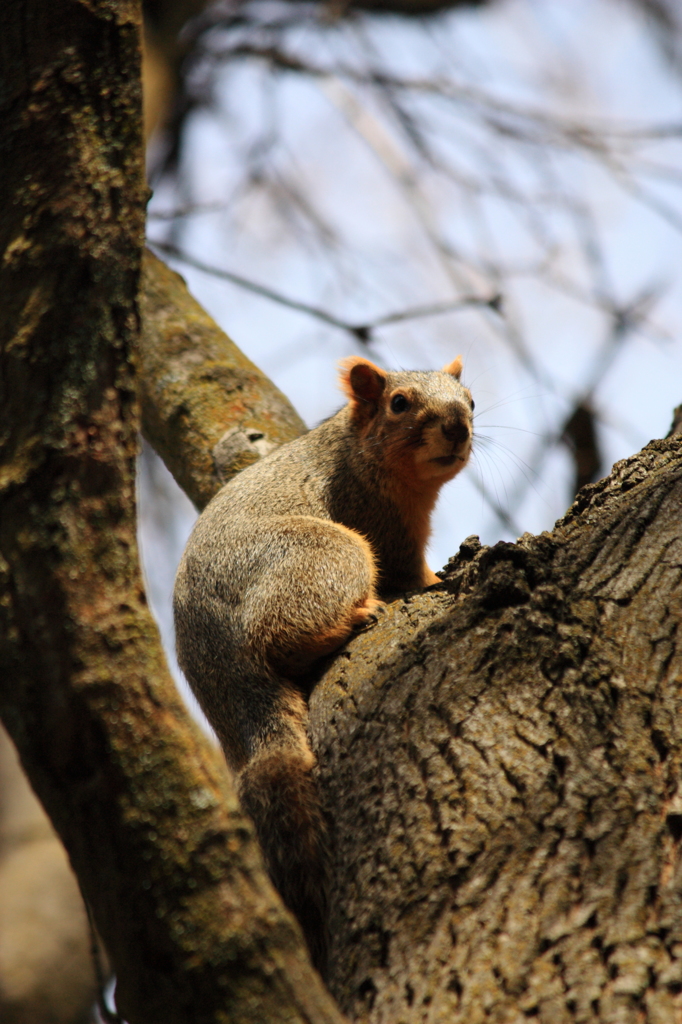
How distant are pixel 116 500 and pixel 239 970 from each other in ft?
2.74

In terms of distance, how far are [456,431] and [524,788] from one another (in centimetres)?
244

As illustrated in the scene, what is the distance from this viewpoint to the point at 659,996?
1649mm

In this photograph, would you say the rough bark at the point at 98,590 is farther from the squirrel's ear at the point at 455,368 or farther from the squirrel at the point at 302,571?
the squirrel's ear at the point at 455,368

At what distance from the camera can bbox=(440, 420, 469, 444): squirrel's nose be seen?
4.30 meters

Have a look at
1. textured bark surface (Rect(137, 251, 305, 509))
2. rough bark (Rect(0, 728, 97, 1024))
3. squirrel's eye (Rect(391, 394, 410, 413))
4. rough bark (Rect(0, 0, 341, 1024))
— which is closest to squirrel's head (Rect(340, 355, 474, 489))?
squirrel's eye (Rect(391, 394, 410, 413))

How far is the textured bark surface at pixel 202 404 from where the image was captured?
14.3 ft

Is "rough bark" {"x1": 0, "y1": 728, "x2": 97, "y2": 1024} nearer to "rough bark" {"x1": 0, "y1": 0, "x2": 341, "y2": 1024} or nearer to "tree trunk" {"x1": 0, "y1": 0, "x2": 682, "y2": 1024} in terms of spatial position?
"tree trunk" {"x1": 0, "y1": 0, "x2": 682, "y2": 1024}

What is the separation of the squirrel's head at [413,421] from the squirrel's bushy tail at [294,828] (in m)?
1.84

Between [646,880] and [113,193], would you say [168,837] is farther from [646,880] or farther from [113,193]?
[113,193]

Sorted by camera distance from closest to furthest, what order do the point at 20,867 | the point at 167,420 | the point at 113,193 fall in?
1. the point at 113,193
2. the point at 20,867
3. the point at 167,420

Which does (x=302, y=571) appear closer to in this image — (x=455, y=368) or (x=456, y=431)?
(x=456, y=431)

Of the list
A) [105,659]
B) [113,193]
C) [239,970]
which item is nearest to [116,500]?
[105,659]

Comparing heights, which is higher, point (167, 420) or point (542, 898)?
point (167, 420)

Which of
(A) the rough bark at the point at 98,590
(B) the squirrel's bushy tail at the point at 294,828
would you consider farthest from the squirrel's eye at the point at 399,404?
(A) the rough bark at the point at 98,590
